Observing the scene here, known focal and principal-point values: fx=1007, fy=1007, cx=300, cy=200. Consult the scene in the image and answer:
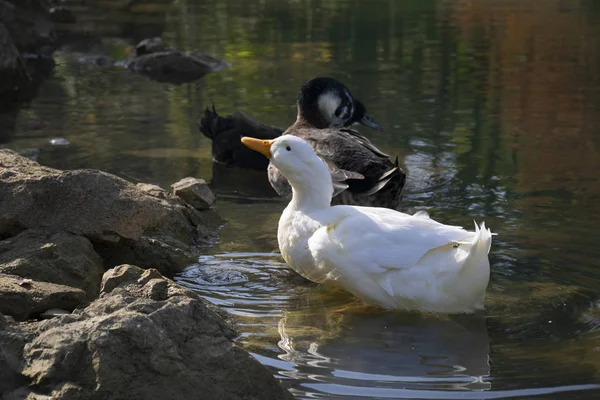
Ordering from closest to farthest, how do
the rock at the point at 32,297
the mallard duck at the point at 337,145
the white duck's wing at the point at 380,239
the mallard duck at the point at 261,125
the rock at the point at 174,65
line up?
1. the rock at the point at 32,297
2. the white duck's wing at the point at 380,239
3. the mallard duck at the point at 337,145
4. the mallard duck at the point at 261,125
5. the rock at the point at 174,65

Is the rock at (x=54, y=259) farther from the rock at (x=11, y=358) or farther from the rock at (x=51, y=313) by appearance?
the rock at (x=11, y=358)

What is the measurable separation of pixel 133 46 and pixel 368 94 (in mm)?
6490

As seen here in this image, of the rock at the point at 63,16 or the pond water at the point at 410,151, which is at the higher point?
the rock at the point at 63,16

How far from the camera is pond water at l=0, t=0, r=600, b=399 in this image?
4.96m

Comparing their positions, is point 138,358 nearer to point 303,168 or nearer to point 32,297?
point 32,297

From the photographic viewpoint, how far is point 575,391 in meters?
4.45

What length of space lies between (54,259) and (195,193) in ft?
7.16

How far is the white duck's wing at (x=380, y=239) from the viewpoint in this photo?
5.38m

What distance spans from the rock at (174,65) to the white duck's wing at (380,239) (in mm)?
9194

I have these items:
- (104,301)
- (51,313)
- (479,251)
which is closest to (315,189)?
(479,251)

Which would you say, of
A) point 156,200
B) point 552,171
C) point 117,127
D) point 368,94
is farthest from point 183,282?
point 368,94

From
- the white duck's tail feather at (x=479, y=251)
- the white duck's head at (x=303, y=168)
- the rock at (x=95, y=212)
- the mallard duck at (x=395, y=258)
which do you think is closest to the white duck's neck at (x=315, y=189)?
the white duck's head at (x=303, y=168)

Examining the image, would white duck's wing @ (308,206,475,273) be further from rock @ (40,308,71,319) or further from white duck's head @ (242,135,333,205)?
rock @ (40,308,71,319)

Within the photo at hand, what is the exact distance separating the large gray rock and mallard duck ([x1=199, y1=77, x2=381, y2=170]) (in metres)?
4.81
